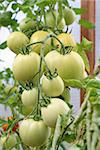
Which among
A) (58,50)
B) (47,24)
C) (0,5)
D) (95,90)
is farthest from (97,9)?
(95,90)

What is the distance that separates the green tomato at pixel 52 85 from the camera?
54 centimetres

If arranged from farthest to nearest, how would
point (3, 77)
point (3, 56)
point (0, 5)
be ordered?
point (3, 56) < point (3, 77) < point (0, 5)

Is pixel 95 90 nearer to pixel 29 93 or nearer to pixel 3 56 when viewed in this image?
pixel 29 93

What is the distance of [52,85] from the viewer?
21.1 inches

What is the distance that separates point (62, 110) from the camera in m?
0.52

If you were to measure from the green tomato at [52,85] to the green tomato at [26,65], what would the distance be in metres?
0.03

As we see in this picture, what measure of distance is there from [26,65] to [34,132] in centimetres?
11

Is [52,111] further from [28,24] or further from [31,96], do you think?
[28,24]

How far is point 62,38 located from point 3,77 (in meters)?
0.64

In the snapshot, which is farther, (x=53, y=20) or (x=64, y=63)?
(x=53, y=20)

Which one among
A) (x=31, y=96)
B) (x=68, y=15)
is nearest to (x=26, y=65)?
(x=31, y=96)

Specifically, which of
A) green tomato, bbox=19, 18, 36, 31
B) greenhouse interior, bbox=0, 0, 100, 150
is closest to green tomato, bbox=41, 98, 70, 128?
greenhouse interior, bbox=0, 0, 100, 150

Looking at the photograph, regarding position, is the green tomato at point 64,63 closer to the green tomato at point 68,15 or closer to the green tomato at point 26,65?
the green tomato at point 26,65

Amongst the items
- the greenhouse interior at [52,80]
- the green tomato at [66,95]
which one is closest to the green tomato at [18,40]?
the greenhouse interior at [52,80]
